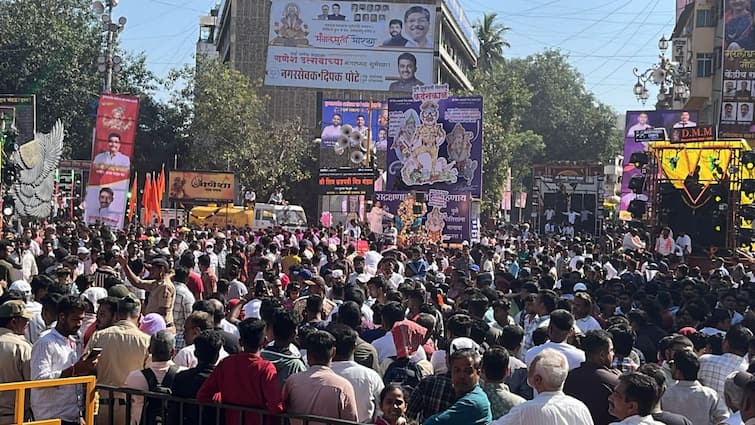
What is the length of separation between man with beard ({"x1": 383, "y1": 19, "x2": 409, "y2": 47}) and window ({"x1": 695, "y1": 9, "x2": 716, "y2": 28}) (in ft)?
46.0

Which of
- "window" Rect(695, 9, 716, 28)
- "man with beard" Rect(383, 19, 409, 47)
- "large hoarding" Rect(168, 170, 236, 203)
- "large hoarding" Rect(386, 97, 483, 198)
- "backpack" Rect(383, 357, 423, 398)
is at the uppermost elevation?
"window" Rect(695, 9, 716, 28)

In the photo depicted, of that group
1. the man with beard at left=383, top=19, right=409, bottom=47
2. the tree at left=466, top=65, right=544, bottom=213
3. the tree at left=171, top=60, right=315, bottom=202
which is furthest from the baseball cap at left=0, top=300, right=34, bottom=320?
the tree at left=466, top=65, right=544, bottom=213

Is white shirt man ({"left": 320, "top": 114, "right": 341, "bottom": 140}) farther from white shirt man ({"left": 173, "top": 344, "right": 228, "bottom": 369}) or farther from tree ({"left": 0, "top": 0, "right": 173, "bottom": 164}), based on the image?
white shirt man ({"left": 173, "top": 344, "right": 228, "bottom": 369})

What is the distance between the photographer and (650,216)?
2756 cm

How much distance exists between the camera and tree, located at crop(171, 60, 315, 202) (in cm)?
4606

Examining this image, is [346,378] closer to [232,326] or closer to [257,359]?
[257,359]

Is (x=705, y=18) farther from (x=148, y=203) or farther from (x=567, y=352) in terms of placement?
(x=567, y=352)

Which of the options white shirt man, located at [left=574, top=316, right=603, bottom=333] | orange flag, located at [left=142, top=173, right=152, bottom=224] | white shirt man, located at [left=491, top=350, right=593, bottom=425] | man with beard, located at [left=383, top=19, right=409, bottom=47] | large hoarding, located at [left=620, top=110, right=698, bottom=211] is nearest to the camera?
white shirt man, located at [left=491, top=350, right=593, bottom=425]

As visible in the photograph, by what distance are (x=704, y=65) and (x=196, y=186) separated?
23998 millimetres

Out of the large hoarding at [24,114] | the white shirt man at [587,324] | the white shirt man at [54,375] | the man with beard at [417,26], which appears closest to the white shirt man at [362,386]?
the white shirt man at [54,375]

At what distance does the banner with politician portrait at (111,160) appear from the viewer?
18984 millimetres

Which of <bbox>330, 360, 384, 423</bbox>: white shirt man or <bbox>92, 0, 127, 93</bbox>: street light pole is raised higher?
<bbox>92, 0, 127, 93</bbox>: street light pole

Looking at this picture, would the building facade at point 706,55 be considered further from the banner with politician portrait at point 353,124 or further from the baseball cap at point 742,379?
the baseball cap at point 742,379

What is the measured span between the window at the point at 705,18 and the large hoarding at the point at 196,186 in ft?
76.8
